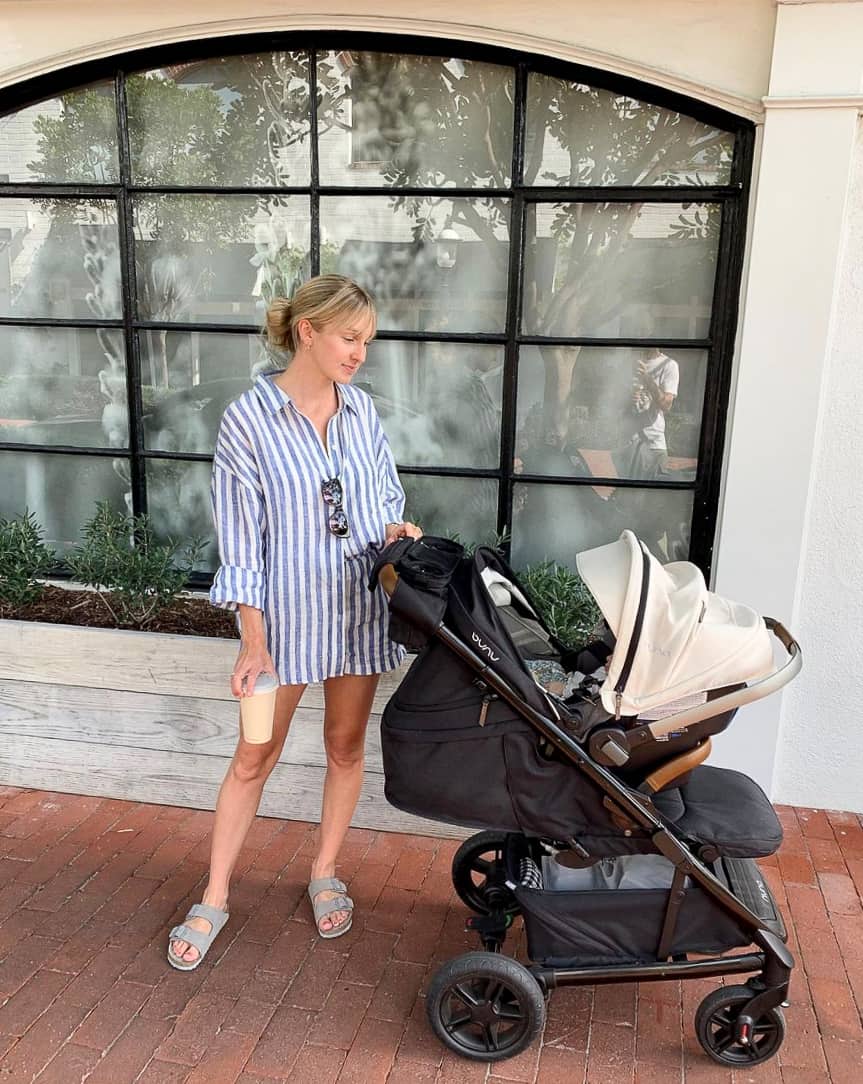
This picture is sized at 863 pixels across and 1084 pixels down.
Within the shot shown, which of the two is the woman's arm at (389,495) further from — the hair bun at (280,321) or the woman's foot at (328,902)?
the woman's foot at (328,902)

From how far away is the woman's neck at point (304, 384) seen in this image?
2520mm

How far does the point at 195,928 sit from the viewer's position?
270 centimetres

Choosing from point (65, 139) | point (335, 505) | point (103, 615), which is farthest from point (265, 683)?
point (65, 139)

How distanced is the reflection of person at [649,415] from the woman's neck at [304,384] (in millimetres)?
1619

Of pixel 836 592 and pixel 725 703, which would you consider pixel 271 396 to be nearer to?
pixel 725 703

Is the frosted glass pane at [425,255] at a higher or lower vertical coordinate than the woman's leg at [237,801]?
higher

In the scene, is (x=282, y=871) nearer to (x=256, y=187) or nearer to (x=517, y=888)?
(x=517, y=888)

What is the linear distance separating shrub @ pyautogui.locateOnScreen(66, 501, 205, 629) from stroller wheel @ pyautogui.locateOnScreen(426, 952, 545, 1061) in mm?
1933

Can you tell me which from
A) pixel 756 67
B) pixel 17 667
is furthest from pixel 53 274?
pixel 756 67

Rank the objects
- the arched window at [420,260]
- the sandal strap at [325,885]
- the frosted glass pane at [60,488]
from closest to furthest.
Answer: the sandal strap at [325,885], the arched window at [420,260], the frosted glass pane at [60,488]

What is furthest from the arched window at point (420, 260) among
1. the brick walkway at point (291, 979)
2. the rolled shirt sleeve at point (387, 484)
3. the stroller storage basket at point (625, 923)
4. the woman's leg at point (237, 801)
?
the stroller storage basket at point (625, 923)

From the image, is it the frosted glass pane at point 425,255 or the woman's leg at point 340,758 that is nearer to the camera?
the woman's leg at point 340,758

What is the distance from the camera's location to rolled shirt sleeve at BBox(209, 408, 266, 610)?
2.43 meters

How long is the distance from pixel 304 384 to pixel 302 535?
422mm
